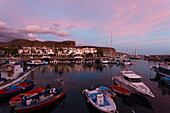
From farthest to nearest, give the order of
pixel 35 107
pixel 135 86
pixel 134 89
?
pixel 135 86 → pixel 134 89 → pixel 35 107

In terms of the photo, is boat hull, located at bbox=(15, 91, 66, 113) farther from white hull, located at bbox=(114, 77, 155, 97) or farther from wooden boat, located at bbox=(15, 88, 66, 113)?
white hull, located at bbox=(114, 77, 155, 97)

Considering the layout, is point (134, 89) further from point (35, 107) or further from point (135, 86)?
point (35, 107)

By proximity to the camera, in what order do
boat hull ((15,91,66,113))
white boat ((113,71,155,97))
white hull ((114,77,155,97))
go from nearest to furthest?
boat hull ((15,91,66,113)) < white hull ((114,77,155,97)) < white boat ((113,71,155,97))

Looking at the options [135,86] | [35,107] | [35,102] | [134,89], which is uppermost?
[135,86]

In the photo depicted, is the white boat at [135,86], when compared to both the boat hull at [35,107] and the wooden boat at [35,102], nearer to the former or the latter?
the wooden boat at [35,102]

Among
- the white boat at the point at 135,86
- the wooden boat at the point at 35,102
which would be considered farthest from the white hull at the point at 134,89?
the wooden boat at the point at 35,102

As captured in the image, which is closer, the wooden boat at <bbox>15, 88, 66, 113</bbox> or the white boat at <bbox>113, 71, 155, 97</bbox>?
the wooden boat at <bbox>15, 88, 66, 113</bbox>

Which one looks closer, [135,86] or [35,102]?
[35,102]

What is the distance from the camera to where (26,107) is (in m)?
11.3

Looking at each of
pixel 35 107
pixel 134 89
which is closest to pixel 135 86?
pixel 134 89

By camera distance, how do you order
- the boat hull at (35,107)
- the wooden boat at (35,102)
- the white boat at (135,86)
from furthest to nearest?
the white boat at (135,86) < the wooden boat at (35,102) < the boat hull at (35,107)

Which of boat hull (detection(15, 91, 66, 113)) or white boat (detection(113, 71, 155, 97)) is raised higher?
white boat (detection(113, 71, 155, 97))

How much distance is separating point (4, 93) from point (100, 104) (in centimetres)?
1678

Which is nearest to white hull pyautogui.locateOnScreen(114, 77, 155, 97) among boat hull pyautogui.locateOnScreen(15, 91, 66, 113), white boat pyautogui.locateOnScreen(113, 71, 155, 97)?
white boat pyautogui.locateOnScreen(113, 71, 155, 97)
